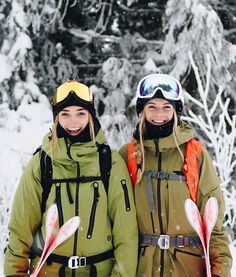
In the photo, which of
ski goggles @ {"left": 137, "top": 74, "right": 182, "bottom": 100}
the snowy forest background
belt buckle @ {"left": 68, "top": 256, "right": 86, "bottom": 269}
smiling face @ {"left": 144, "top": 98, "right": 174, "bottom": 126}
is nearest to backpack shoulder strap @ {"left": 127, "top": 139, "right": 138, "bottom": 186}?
smiling face @ {"left": 144, "top": 98, "right": 174, "bottom": 126}

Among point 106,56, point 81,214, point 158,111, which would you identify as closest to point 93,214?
point 81,214

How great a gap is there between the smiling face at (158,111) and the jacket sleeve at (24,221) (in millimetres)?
812

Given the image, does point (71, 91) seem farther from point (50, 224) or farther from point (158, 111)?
point (50, 224)

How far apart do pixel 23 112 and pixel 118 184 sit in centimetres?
840

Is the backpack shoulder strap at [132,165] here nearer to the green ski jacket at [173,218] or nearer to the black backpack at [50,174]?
the green ski jacket at [173,218]

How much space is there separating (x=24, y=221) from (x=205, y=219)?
117 cm

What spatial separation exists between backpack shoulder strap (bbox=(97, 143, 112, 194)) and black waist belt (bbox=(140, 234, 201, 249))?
0.44 metres

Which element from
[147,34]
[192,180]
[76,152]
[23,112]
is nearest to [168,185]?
[192,180]

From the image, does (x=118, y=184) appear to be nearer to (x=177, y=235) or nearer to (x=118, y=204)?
(x=118, y=204)

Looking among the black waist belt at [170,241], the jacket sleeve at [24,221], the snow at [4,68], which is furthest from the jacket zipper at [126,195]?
the snow at [4,68]

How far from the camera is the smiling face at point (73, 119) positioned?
11.8 ft

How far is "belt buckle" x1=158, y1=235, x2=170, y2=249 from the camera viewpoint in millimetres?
3512

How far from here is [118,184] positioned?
11.6 feet

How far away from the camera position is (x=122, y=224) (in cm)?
351
